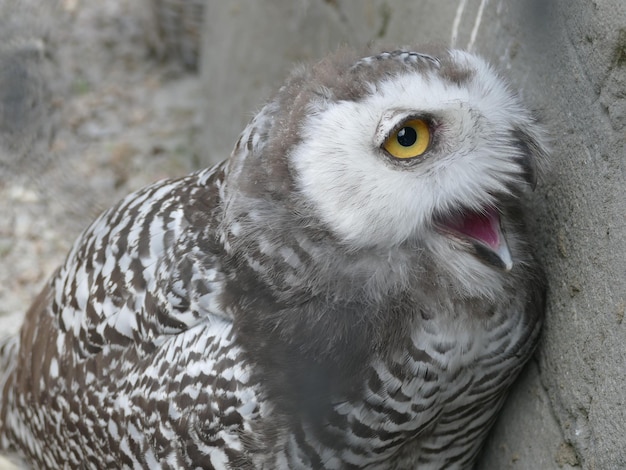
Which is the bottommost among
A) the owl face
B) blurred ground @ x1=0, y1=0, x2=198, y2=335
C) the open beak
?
blurred ground @ x1=0, y1=0, x2=198, y2=335

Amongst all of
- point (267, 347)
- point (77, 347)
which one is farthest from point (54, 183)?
point (267, 347)

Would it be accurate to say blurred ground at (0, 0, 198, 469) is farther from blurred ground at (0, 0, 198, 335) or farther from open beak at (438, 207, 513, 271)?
open beak at (438, 207, 513, 271)

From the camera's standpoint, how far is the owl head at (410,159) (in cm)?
169

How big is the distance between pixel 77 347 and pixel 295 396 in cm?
75

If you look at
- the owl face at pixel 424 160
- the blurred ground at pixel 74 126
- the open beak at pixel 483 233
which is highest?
the owl face at pixel 424 160

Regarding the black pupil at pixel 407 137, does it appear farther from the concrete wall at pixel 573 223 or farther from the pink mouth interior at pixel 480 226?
the concrete wall at pixel 573 223

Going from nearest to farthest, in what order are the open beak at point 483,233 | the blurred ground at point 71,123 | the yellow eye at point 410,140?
the yellow eye at point 410,140
the open beak at point 483,233
the blurred ground at point 71,123

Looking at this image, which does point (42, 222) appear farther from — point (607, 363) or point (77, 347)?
point (607, 363)

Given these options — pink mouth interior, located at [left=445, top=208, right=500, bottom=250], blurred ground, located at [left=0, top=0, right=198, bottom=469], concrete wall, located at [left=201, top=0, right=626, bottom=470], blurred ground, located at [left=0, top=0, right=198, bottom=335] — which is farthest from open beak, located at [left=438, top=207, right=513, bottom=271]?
blurred ground, located at [left=0, top=0, right=198, bottom=335]

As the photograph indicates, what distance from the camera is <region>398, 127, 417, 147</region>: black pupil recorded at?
1.68 m

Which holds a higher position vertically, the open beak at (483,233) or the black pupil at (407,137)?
the black pupil at (407,137)

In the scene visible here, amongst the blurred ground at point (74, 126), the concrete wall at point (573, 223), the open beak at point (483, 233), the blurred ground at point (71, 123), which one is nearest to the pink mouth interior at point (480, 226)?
the open beak at point (483, 233)

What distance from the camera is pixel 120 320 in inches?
87.4

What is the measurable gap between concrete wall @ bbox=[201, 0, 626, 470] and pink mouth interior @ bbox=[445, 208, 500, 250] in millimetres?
173
